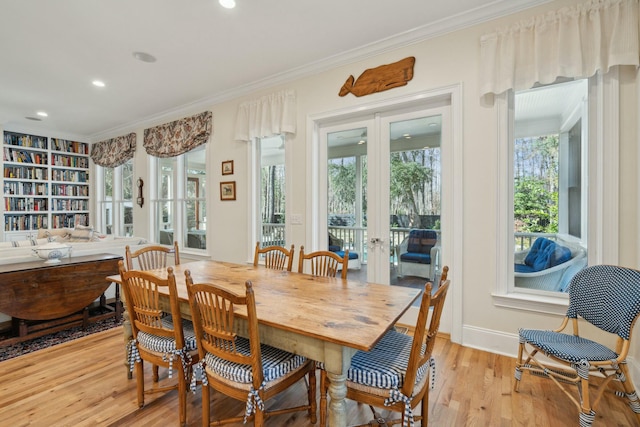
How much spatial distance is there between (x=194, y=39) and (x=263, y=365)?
2.92 m

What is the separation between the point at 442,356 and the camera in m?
2.50

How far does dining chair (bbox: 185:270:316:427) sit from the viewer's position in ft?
4.42

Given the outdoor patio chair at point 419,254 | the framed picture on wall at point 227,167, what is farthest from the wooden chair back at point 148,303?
the framed picture on wall at point 227,167

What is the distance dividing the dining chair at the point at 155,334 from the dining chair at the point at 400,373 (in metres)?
0.82

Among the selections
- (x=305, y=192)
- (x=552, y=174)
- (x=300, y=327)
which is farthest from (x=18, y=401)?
(x=552, y=174)

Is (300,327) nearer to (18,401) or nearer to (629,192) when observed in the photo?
(18,401)

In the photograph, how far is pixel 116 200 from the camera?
247 inches

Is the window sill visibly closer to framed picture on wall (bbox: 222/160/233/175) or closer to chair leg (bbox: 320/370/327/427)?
chair leg (bbox: 320/370/327/427)

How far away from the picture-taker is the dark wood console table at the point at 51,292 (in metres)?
2.65

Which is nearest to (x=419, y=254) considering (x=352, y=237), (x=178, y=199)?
(x=352, y=237)

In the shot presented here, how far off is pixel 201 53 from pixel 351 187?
2.11 metres

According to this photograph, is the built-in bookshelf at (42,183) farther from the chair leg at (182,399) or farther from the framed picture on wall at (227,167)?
the chair leg at (182,399)

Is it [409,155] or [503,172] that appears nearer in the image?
[503,172]

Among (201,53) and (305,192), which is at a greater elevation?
(201,53)
